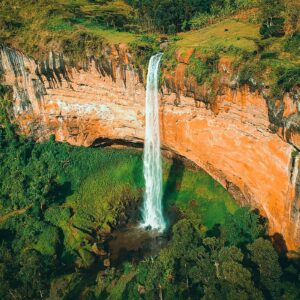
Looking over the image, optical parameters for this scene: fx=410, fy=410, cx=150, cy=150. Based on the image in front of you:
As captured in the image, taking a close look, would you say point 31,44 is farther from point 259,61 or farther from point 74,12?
point 259,61

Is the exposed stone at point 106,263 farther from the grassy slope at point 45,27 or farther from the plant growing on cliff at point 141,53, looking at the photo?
the grassy slope at point 45,27

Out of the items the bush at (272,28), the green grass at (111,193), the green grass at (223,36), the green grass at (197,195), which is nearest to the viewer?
the green grass at (223,36)

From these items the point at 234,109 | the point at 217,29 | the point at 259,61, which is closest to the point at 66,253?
the point at 234,109

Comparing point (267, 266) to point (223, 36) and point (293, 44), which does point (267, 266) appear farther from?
point (223, 36)

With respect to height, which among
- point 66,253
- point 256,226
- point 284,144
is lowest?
point 66,253

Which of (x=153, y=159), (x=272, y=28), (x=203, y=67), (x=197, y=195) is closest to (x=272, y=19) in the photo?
(x=272, y=28)

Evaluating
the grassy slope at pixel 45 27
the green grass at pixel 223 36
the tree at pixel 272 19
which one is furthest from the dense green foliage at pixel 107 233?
the tree at pixel 272 19

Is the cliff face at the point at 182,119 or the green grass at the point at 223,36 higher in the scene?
the green grass at the point at 223,36
